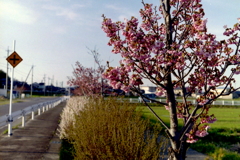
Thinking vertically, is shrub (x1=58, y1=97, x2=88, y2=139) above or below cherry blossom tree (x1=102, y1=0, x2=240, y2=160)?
below

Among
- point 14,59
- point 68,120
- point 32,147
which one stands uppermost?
point 14,59

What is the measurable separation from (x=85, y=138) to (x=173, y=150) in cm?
192

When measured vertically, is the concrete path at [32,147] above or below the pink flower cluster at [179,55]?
below

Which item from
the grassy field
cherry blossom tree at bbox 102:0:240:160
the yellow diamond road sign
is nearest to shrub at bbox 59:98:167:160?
cherry blossom tree at bbox 102:0:240:160

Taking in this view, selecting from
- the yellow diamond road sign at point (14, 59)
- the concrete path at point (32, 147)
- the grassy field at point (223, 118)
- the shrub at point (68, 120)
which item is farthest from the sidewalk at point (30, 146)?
the grassy field at point (223, 118)

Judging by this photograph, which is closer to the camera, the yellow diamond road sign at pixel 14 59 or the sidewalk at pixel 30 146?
the sidewalk at pixel 30 146

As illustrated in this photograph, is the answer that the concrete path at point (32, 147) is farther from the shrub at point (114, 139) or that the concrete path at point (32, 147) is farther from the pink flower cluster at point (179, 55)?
the pink flower cluster at point (179, 55)

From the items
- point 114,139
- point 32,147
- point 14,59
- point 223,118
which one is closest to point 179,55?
point 114,139

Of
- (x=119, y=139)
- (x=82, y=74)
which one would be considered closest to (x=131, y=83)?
(x=119, y=139)

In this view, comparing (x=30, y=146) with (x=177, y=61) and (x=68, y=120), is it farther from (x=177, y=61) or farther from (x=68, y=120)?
(x=177, y=61)

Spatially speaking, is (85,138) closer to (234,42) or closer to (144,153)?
(144,153)

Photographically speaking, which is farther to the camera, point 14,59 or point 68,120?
point 14,59

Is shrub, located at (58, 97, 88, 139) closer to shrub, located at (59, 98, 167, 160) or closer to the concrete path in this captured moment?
the concrete path

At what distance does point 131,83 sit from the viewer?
4637 mm
